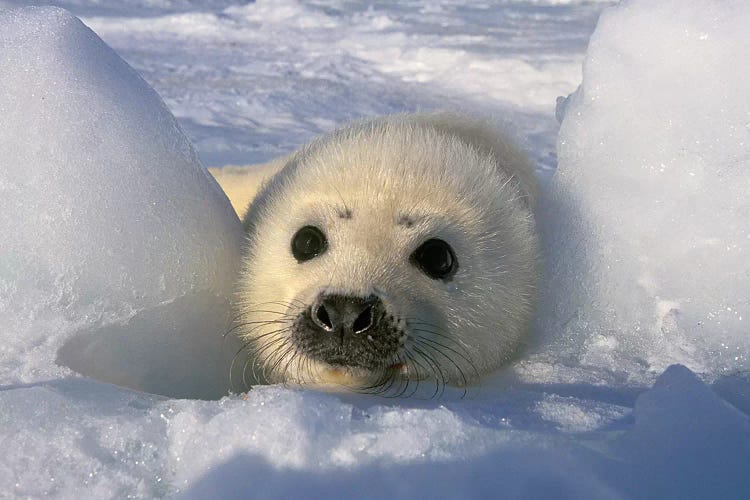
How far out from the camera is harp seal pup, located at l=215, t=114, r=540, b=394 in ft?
6.87

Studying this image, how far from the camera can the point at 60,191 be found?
6.68 ft

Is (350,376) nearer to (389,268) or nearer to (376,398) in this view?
(376,398)

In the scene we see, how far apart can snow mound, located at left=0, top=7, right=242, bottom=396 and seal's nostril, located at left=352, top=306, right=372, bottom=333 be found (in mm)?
500

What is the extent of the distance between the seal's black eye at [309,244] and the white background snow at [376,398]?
25cm

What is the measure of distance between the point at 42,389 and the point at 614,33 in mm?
1862

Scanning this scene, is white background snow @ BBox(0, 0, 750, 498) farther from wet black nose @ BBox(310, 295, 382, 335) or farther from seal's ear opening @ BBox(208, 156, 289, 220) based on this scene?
seal's ear opening @ BBox(208, 156, 289, 220)

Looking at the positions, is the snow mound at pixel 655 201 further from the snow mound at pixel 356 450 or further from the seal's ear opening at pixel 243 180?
the seal's ear opening at pixel 243 180

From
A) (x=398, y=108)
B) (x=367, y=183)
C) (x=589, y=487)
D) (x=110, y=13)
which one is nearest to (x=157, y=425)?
(x=589, y=487)

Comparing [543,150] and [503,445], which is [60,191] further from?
[543,150]

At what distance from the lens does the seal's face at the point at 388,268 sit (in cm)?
209

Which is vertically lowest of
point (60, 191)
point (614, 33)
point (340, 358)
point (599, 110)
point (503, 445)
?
point (340, 358)

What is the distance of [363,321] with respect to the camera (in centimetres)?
204

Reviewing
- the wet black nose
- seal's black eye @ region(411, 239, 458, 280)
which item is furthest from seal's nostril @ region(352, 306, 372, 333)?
seal's black eye @ region(411, 239, 458, 280)

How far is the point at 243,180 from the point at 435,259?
144 cm
